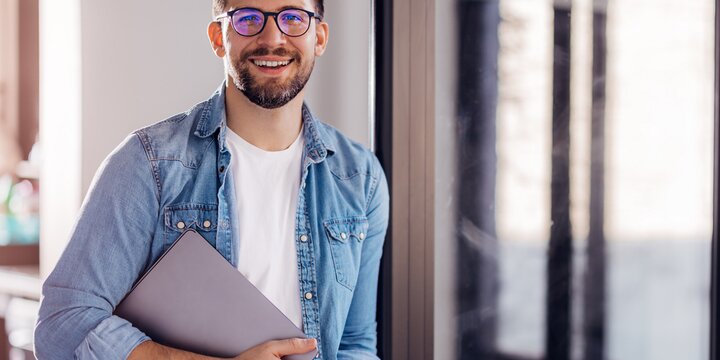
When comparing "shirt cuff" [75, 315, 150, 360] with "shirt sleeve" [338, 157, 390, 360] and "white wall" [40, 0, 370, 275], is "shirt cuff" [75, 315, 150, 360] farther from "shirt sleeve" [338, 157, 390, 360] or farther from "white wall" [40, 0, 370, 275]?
"white wall" [40, 0, 370, 275]

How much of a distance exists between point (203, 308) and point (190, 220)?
16cm

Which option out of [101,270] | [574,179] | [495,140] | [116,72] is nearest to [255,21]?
[101,270]

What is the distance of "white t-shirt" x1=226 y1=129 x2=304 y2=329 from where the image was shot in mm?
1350

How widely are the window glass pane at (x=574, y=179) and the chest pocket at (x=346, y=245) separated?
0.75 meters

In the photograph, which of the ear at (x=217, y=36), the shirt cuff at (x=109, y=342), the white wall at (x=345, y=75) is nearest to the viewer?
the shirt cuff at (x=109, y=342)

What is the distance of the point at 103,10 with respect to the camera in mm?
1824

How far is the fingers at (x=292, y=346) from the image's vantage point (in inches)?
48.5

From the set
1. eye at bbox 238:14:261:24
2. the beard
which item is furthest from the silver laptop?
eye at bbox 238:14:261:24

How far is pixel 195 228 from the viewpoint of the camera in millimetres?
1325

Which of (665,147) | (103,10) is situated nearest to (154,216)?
(103,10)

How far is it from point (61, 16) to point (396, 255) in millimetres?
979

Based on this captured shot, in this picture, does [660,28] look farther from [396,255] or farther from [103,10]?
[103,10]

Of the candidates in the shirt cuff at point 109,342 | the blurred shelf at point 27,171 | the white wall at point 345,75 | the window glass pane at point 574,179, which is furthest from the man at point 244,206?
the blurred shelf at point 27,171

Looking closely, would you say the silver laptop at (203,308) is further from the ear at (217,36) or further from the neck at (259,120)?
the ear at (217,36)
